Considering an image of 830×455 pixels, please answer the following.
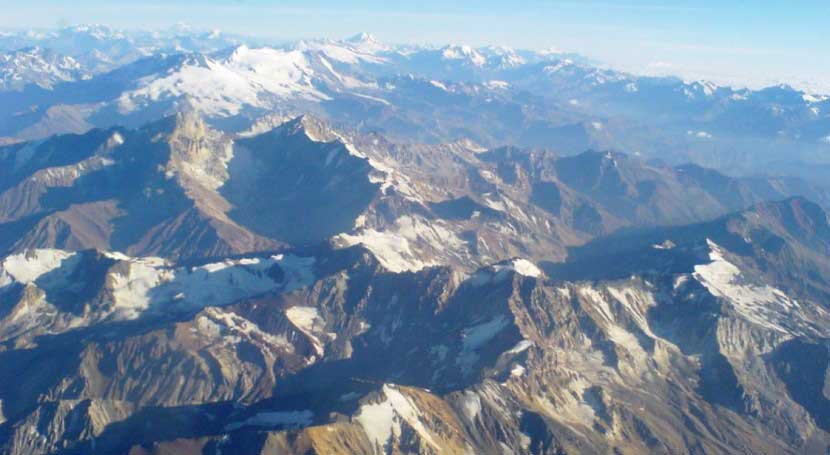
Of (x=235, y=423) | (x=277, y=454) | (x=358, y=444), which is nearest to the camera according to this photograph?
(x=277, y=454)

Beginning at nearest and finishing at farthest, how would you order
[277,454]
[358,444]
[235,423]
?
[277,454], [358,444], [235,423]

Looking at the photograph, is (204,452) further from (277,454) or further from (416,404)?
(416,404)

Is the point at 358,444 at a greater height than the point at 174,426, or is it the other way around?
the point at 358,444

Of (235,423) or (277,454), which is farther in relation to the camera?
(235,423)

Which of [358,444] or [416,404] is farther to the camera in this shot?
[416,404]

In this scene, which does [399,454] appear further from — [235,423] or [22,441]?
[22,441]

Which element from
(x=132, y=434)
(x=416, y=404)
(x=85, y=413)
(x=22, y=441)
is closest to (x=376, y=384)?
(x=416, y=404)

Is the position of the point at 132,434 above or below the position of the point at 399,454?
below

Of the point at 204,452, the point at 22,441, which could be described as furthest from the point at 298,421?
the point at 22,441

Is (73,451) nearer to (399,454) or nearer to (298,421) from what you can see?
Answer: (298,421)
